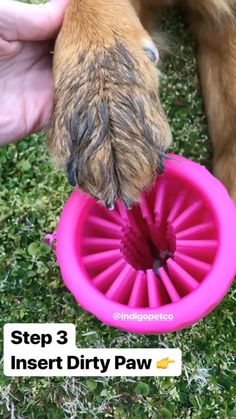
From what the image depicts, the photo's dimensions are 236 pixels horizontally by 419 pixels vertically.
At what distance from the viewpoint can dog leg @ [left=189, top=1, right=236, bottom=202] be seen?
2928 mm

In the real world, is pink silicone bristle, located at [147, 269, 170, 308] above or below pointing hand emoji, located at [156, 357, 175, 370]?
above

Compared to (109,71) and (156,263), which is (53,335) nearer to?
(156,263)

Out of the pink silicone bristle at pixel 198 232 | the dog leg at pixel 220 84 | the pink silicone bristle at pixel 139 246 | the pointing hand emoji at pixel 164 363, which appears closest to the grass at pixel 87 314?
the pointing hand emoji at pixel 164 363

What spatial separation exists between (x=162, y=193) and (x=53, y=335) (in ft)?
2.74

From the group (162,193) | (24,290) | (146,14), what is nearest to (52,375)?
(24,290)

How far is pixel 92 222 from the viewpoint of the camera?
2.57m

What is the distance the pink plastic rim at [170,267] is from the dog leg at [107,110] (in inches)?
10.6

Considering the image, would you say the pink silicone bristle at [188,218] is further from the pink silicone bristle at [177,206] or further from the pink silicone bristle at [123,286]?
the pink silicone bristle at [123,286]

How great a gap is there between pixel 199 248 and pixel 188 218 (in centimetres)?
15

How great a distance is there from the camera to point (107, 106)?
85.0 inches

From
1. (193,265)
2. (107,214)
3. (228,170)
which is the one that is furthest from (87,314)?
(228,170)

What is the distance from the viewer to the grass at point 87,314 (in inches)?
114

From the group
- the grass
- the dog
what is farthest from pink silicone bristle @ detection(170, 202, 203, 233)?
the grass

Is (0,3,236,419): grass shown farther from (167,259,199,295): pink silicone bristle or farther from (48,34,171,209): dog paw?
(48,34,171,209): dog paw
